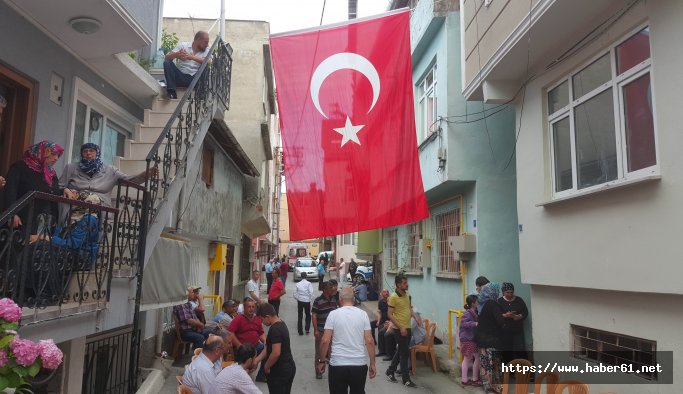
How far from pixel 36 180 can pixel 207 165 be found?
744 centimetres

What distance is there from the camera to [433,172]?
10.7 meters

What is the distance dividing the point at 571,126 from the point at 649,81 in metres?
1.43

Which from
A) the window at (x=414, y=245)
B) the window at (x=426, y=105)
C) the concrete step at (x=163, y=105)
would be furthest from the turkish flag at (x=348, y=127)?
the window at (x=414, y=245)

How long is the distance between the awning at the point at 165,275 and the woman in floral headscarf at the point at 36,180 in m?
1.82

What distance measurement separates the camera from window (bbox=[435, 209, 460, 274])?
10945 mm

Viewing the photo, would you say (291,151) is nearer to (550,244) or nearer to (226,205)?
(550,244)

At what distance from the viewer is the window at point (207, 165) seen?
1174 centimetres

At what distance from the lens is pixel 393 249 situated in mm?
17094

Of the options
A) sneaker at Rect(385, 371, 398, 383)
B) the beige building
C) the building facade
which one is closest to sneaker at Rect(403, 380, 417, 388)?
sneaker at Rect(385, 371, 398, 383)

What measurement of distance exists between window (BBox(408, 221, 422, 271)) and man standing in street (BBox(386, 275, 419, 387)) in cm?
477

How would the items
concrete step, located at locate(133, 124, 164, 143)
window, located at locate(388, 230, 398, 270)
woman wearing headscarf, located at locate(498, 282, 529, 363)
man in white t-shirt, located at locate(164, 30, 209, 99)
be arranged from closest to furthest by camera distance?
1. woman wearing headscarf, located at locate(498, 282, 529, 363)
2. concrete step, located at locate(133, 124, 164, 143)
3. man in white t-shirt, located at locate(164, 30, 209, 99)
4. window, located at locate(388, 230, 398, 270)

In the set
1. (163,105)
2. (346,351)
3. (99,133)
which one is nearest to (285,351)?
(346,351)

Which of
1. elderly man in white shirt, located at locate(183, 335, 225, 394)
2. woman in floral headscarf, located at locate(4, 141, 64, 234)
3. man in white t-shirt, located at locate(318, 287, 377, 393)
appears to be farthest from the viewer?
man in white t-shirt, located at locate(318, 287, 377, 393)

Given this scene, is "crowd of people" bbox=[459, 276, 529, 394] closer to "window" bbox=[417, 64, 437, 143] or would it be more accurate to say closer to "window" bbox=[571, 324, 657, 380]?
"window" bbox=[571, 324, 657, 380]
